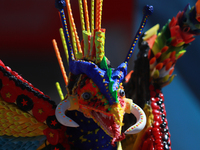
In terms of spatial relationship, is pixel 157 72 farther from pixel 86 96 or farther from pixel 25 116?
pixel 25 116

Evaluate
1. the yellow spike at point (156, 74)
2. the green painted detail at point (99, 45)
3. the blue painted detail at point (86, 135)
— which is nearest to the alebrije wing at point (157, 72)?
the yellow spike at point (156, 74)

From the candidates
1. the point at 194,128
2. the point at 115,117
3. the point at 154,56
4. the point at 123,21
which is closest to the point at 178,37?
the point at 154,56

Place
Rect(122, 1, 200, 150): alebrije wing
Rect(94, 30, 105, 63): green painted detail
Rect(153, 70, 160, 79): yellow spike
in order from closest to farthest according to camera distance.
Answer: Rect(94, 30, 105, 63): green painted detail → Rect(122, 1, 200, 150): alebrije wing → Rect(153, 70, 160, 79): yellow spike

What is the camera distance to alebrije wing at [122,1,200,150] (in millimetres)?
1059

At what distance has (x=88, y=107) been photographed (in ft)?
2.66

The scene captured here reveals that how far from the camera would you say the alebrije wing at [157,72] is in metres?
1.06

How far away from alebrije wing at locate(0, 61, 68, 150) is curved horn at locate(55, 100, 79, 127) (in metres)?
0.09

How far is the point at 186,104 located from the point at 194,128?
6.6 inches

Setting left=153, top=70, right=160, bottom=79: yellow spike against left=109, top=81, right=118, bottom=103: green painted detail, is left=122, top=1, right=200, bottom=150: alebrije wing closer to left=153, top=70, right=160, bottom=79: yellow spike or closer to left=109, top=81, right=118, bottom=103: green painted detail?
left=153, top=70, right=160, bottom=79: yellow spike

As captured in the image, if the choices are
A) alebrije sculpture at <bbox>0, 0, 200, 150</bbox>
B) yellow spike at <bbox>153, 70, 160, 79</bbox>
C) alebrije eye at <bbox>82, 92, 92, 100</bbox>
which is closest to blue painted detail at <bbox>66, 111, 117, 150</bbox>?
alebrije sculpture at <bbox>0, 0, 200, 150</bbox>

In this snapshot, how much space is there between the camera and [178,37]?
1132mm

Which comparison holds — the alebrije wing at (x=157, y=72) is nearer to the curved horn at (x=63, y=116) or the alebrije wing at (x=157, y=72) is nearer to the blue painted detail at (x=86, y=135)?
the blue painted detail at (x=86, y=135)

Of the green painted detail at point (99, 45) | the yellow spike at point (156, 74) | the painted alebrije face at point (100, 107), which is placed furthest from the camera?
the yellow spike at point (156, 74)

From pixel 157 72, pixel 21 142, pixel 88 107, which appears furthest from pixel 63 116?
pixel 157 72
